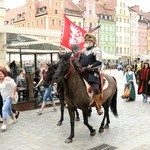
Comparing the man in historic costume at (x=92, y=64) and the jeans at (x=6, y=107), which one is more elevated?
the man in historic costume at (x=92, y=64)

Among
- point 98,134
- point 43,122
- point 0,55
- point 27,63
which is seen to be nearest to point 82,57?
point 98,134

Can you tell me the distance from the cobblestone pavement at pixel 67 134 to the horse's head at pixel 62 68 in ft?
4.29

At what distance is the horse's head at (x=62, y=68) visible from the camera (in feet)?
19.8

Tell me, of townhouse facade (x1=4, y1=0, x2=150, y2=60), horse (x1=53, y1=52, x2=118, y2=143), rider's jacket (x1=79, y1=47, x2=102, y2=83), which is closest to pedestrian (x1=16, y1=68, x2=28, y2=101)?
rider's jacket (x1=79, y1=47, x2=102, y2=83)

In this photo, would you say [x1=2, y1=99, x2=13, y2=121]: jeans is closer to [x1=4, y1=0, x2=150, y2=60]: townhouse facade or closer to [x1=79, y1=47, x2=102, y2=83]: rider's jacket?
[x1=79, y1=47, x2=102, y2=83]: rider's jacket

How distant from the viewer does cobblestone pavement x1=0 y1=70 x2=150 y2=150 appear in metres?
6.05

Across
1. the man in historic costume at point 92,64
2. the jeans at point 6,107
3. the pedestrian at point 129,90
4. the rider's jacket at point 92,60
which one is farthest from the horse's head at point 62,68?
the pedestrian at point 129,90

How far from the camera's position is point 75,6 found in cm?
6906

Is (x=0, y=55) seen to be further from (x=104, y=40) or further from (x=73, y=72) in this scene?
(x=104, y=40)

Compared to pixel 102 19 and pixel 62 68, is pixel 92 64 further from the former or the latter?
pixel 102 19

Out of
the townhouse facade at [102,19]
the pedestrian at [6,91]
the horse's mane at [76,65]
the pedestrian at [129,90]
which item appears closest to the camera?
the horse's mane at [76,65]

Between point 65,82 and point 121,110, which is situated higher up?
point 65,82

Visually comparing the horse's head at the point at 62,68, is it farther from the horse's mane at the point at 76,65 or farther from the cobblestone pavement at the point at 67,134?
the cobblestone pavement at the point at 67,134

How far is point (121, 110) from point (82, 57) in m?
3.87
